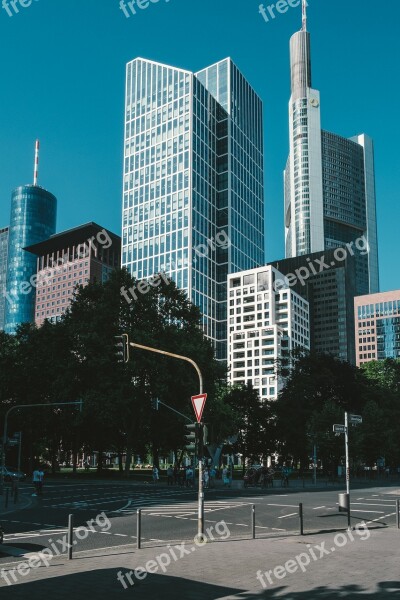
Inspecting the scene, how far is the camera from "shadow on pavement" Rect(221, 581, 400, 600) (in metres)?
9.18

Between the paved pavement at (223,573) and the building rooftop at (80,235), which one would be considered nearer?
the paved pavement at (223,573)

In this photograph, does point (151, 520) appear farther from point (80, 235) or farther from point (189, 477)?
point (80, 235)

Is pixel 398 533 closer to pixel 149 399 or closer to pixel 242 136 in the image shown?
pixel 149 399

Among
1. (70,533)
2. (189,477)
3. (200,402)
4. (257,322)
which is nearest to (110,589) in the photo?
(70,533)

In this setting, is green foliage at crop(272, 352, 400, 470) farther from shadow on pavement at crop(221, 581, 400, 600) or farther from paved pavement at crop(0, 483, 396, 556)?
shadow on pavement at crop(221, 581, 400, 600)

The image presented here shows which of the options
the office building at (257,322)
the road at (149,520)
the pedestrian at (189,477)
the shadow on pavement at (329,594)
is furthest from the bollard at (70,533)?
the office building at (257,322)

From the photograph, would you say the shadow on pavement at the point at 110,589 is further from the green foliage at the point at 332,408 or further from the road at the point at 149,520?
the green foliage at the point at 332,408

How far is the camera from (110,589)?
32.6 ft

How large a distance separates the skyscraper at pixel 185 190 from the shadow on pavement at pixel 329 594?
13020 cm

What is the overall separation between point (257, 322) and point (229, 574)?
14696cm

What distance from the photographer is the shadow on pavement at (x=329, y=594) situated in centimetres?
918

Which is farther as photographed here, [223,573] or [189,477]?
[189,477]

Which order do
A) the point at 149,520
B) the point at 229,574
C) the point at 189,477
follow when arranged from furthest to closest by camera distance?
the point at 189,477
the point at 149,520
the point at 229,574

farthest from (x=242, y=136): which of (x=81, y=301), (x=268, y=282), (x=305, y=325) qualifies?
(x=81, y=301)
